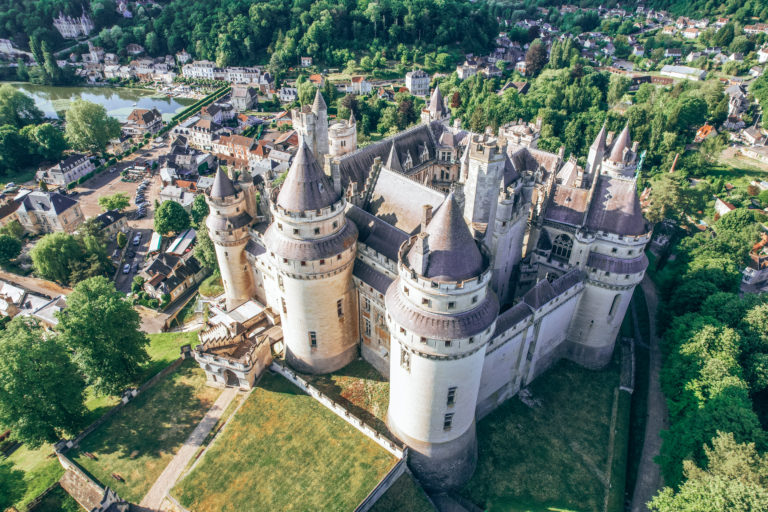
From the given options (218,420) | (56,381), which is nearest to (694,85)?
(218,420)

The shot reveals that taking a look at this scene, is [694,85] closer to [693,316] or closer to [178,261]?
[693,316]

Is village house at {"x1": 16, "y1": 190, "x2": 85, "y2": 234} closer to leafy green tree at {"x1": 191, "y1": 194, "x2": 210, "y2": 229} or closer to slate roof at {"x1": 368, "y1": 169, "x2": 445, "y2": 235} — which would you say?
leafy green tree at {"x1": 191, "y1": 194, "x2": 210, "y2": 229}

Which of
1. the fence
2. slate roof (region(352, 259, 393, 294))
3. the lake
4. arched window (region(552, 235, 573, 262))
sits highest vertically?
slate roof (region(352, 259, 393, 294))

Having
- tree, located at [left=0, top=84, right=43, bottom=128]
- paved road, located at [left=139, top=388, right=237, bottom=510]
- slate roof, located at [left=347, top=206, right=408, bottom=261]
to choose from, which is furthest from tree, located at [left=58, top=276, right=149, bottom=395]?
tree, located at [left=0, top=84, right=43, bottom=128]

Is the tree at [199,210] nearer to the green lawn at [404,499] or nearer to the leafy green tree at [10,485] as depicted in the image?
the leafy green tree at [10,485]

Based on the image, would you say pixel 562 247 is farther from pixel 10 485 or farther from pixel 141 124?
pixel 141 124

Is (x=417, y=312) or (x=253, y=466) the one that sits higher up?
(x=417, y=312)
